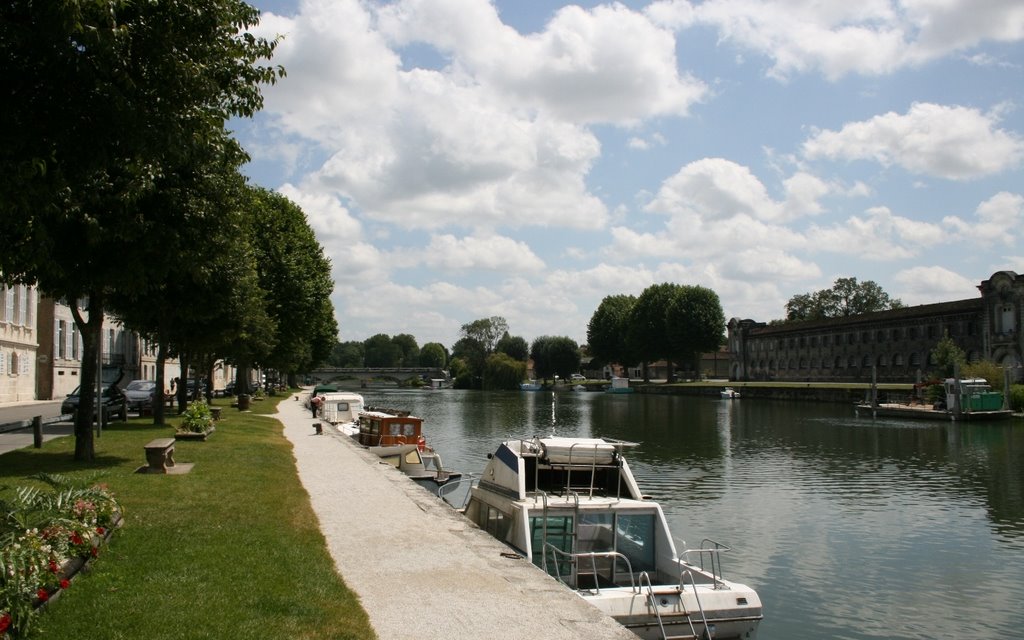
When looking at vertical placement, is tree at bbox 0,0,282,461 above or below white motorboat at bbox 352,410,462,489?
above

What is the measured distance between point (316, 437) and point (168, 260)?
1611cm

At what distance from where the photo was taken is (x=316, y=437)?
31641 mm

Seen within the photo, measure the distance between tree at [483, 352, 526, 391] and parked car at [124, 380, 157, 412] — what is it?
322 feet

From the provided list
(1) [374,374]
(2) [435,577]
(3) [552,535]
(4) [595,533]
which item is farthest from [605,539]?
(1) [374,374]

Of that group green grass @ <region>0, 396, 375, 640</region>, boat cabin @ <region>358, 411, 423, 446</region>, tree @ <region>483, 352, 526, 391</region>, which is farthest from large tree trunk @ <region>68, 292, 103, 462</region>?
tree @ <region>483, 352, 526, 391</region>

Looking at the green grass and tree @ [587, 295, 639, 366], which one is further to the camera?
tree @ [587, 295, 639, 366]

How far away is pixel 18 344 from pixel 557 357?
109939 mm

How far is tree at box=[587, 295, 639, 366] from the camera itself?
431 ft

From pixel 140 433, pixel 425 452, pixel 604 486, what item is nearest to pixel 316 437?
pixel 425 452

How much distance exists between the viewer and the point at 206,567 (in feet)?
31.2

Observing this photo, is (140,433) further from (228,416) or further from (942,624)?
(942,624)

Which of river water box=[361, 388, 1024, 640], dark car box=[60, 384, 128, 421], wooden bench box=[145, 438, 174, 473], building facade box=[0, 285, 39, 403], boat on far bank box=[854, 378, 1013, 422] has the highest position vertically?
building facade box=[0, 285, 39, 403]

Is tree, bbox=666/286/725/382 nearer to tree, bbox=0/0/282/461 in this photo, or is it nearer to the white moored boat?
the white moored boat

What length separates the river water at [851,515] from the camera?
46.9 feet
